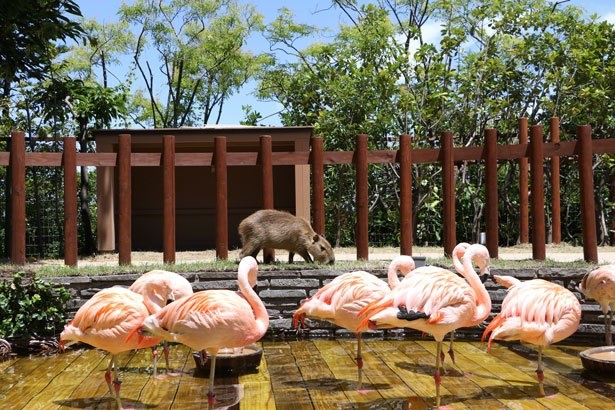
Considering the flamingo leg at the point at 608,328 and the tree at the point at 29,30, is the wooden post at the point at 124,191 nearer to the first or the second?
the tree at the point at 29,30

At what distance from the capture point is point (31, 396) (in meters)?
6.15

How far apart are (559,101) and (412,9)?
17.8ft

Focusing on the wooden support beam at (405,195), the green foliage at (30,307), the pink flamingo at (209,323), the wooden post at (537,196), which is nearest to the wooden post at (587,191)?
the wooden post at (537,196)

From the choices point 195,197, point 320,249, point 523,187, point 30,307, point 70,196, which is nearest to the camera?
point 30,307

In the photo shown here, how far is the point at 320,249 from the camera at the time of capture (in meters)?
10.2

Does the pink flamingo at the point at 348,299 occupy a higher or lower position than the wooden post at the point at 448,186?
lower

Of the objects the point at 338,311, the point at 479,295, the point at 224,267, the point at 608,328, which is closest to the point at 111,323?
the point at 338,311

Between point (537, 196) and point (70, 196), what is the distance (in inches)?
245

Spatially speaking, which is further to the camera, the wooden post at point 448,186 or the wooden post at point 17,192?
the wooden post at point 448,186

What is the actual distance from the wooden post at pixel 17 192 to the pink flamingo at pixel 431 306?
18.6 feet

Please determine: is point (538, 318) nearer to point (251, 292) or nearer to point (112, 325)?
point (251, 292)

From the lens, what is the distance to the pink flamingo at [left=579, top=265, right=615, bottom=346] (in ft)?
24.0

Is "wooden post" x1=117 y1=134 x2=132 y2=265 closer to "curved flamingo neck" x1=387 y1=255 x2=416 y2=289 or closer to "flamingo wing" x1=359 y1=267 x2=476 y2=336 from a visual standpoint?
"curved flamingo neck" x1=387 y1=255 x2=416 y2=289

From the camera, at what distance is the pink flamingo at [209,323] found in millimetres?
5168
